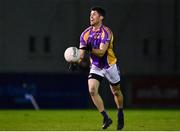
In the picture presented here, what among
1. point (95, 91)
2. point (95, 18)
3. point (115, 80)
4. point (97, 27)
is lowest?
point (95, 91)

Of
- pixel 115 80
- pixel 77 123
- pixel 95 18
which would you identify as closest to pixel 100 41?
pixel 95 18

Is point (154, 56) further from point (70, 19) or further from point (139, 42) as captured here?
point (70, 19)

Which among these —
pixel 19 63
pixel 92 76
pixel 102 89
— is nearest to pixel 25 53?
pixel 19 63

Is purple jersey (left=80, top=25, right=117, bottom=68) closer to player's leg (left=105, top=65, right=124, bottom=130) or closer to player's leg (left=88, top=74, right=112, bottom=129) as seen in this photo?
player's leg (left=105, top=65, right=124, bottom=130)

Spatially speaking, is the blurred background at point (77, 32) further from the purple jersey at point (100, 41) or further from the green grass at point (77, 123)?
the purple jersey at point (100, 41)

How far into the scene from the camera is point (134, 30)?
39.8 m

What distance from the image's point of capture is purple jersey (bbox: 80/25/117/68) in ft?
43.7

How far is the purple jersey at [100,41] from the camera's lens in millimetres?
13305

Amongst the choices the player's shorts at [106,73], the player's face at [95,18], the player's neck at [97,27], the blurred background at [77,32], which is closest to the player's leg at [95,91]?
the player's shorts at [106,73]

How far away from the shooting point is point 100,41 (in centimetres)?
1328

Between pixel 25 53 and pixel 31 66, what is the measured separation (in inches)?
32.8

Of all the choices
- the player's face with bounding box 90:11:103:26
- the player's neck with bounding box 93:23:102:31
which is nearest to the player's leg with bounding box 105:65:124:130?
the player's neck with bounding box 93:23:102:31

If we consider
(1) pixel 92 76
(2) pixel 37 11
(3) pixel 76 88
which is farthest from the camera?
(2) pixel 37 11

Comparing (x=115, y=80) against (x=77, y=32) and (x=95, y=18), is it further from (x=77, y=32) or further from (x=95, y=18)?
(x=77, y=32)
